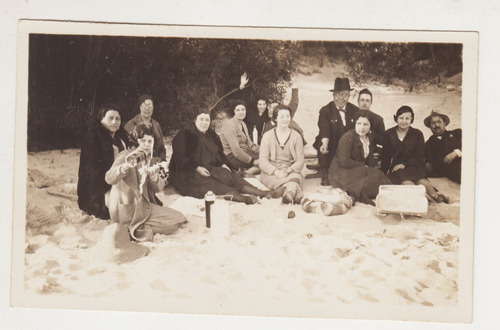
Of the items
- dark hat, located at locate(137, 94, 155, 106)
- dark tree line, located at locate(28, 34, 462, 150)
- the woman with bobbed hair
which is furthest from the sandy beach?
dark hat, located at locate(137, 94, 155, 106)

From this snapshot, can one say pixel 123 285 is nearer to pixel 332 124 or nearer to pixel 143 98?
pixel 143 98

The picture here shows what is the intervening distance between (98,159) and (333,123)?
1348 millimetres

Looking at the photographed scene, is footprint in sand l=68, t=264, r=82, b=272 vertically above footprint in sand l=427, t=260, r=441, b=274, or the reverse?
footprint in sand l=427, t=260, r=441, b=274

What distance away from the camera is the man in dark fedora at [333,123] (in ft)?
9.33

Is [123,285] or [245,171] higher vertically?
[245,171]

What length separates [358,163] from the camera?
2857 millimetres

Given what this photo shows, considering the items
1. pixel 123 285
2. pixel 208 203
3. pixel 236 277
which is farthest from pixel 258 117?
pixel 123 285

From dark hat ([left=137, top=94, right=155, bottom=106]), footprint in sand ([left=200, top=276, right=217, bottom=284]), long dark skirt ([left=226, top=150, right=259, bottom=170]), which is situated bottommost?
footprint in sand ([left=200, top=276, right=217, bottom=284])

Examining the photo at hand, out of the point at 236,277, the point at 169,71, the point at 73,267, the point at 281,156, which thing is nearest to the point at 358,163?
the point at 281,156

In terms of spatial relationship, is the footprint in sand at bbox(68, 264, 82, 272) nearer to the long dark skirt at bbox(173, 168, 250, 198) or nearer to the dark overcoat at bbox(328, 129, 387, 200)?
the long dark skirt at bbox(173, 168, 250, 198)

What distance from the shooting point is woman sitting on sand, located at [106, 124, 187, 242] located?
2.86m

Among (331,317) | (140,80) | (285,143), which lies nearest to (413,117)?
(285,143)

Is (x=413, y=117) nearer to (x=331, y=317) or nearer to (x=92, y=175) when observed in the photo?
(x=331, y=317)

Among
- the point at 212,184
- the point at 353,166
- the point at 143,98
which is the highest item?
the point at 143,98
